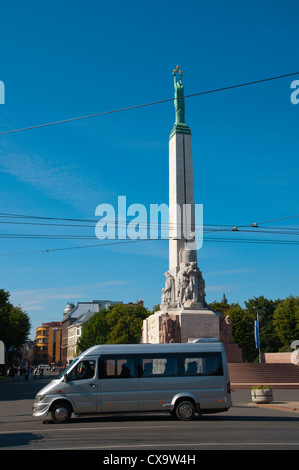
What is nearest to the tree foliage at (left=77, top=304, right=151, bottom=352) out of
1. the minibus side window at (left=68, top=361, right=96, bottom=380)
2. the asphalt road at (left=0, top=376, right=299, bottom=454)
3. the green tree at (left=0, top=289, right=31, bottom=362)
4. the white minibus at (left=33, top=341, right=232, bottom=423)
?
the green tree at (left=0, top=289, right=31, bottom=362)

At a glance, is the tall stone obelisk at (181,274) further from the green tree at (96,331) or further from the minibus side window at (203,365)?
the green tree at (96,331)

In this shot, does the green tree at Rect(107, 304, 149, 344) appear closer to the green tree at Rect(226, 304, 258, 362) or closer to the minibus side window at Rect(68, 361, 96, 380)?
the green tree at Rect(226, 304, 258, 362)

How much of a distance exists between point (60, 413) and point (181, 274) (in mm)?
25785

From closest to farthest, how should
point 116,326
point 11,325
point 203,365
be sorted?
point 203,365
point 11,325
point 116,326

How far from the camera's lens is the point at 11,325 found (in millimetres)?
57562

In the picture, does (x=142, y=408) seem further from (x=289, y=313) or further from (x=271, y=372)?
(x=289, y=313)

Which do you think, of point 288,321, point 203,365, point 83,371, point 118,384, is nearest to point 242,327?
point 288,321

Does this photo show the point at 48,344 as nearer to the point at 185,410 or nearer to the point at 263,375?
the point at 263,375

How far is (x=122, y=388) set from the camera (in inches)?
593

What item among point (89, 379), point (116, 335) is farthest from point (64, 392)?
A: point (116, 335)

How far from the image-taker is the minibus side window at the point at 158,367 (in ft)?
50.5

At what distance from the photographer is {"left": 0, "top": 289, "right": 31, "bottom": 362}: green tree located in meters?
52.9

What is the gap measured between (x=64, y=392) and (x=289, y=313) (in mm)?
55675

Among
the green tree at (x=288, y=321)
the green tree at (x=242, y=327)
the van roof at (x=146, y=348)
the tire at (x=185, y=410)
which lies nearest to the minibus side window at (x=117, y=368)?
the van roof at (x=146, y=348)
